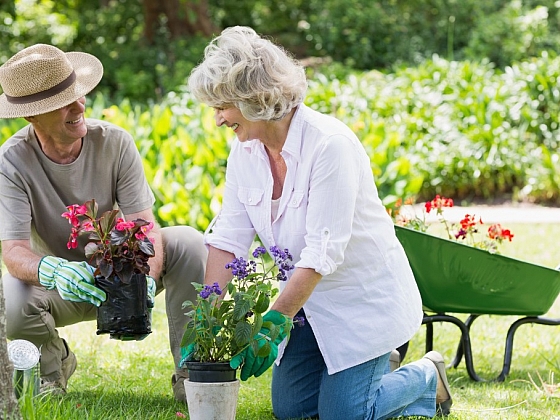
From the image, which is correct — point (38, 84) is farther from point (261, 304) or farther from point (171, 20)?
point (171, 20)

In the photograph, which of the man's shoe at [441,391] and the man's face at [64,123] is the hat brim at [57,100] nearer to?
the man's face at [64,123]

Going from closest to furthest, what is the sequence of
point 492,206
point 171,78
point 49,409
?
point 49,409 < point 492,206 < point 171,78

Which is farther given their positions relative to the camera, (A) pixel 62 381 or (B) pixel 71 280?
(A) pixel 62 381

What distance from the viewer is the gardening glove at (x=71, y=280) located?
8.87 feet

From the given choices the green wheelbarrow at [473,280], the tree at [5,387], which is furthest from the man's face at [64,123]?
the green wheelbarrow at [473,280]

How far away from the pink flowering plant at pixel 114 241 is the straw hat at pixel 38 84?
1.39 ft

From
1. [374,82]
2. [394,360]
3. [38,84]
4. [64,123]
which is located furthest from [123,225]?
[374,82]

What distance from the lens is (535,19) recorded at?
1009cm

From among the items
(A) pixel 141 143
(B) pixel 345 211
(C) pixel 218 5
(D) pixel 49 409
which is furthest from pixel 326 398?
(C) pixel 218 5

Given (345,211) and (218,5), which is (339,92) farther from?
(345,211)

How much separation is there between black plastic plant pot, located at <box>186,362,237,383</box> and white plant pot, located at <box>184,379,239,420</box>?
2cm

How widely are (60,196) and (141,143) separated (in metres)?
3.29

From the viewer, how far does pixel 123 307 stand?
2.74 m

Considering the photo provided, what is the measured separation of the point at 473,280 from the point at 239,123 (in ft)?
3.93
